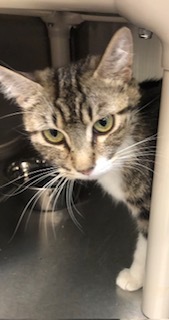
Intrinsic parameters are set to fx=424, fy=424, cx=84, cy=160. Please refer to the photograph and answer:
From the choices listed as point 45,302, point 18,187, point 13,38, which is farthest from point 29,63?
point 45,302

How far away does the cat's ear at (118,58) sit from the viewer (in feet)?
2.42

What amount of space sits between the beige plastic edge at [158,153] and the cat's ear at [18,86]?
121mm

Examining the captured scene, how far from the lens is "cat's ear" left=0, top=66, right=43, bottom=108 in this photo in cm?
80

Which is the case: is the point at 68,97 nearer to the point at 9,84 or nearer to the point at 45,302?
the point at 9,84

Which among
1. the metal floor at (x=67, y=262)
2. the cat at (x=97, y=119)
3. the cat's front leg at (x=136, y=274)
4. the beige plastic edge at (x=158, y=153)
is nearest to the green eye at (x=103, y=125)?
the cat at (x=97, y=119)

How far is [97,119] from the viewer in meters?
0.81

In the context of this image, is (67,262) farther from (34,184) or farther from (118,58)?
(118,58)

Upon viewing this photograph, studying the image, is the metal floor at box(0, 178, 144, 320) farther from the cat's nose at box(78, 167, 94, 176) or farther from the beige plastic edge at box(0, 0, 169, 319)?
the cat's nose at box(78, 167, 94, 176)

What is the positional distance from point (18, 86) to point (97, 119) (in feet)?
0.55

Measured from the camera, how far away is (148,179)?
0.90m

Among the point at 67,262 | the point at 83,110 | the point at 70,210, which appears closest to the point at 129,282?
the point at 67,262

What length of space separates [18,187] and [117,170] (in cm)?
49

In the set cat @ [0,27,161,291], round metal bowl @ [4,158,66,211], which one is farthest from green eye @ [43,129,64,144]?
round metal bowl @ [4,158,66,211]

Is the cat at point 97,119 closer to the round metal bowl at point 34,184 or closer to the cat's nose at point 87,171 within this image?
the cat's nose at point 87,171
